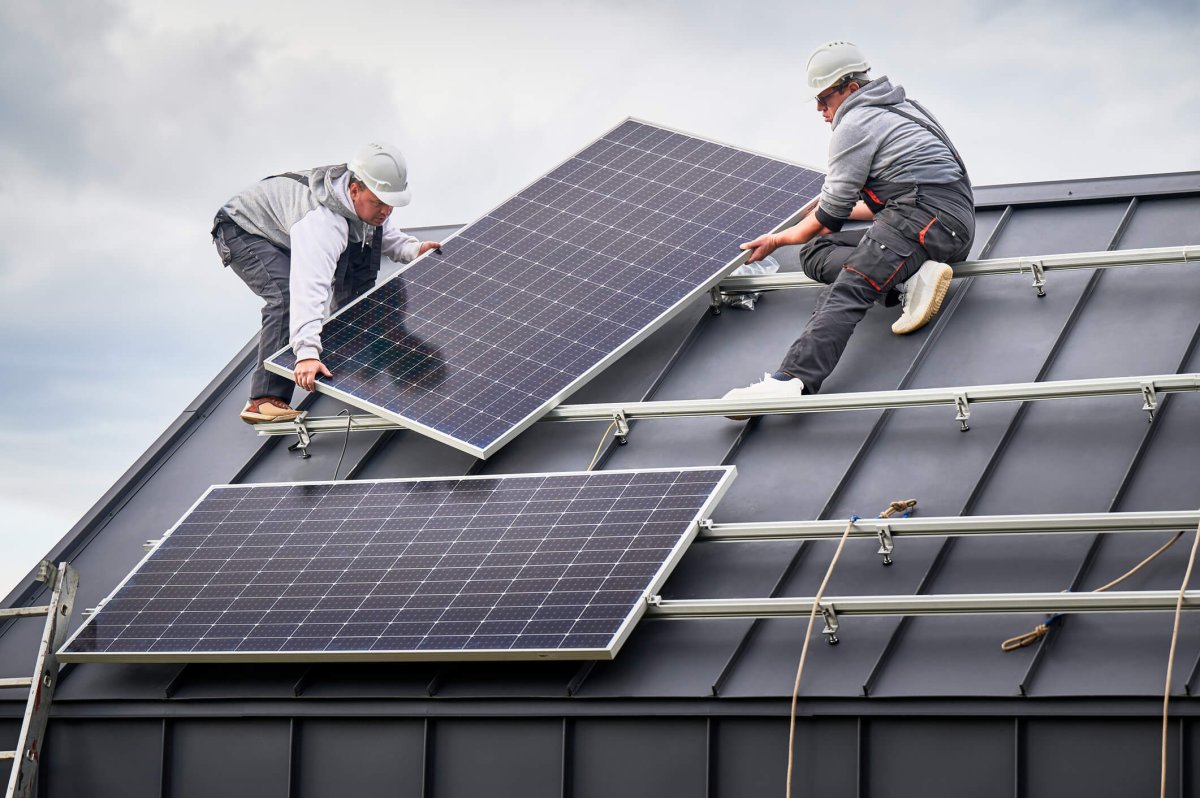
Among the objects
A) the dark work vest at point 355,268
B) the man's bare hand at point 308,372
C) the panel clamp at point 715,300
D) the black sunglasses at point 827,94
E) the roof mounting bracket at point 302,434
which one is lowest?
the roof mounting bracket at point 302,434

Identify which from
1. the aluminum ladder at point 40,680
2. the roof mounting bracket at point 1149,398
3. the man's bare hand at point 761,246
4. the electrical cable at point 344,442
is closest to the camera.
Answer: the roof mounting bracket at point 1149,398

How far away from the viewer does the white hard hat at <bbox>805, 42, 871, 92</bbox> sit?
38.1 feet

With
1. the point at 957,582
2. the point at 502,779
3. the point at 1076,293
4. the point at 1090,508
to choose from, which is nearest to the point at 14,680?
the point at 502,779

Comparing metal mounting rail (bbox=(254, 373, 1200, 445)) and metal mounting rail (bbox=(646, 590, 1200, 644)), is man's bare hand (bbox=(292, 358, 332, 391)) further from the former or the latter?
metal mounting rail (bbox=(646, 590, 1200, 644))

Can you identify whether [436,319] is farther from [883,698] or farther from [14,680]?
[883,698]

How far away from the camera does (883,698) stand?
330 inches

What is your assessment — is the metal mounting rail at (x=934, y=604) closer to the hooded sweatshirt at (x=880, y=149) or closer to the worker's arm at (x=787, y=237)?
the hooded sweatshirt at (x=880, y=149)

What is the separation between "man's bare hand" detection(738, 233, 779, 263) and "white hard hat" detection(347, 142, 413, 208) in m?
2.85

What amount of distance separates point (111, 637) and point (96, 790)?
100 cm

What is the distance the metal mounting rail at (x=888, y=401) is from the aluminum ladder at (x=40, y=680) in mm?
2546

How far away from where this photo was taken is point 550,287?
498 inches

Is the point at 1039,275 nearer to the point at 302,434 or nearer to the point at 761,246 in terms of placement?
the point at 761,246

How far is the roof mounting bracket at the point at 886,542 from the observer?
9.18 meters

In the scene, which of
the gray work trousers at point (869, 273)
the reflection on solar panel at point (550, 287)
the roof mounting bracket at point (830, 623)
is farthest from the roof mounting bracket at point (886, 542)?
the reflection on solar panel at point (550, 287)
